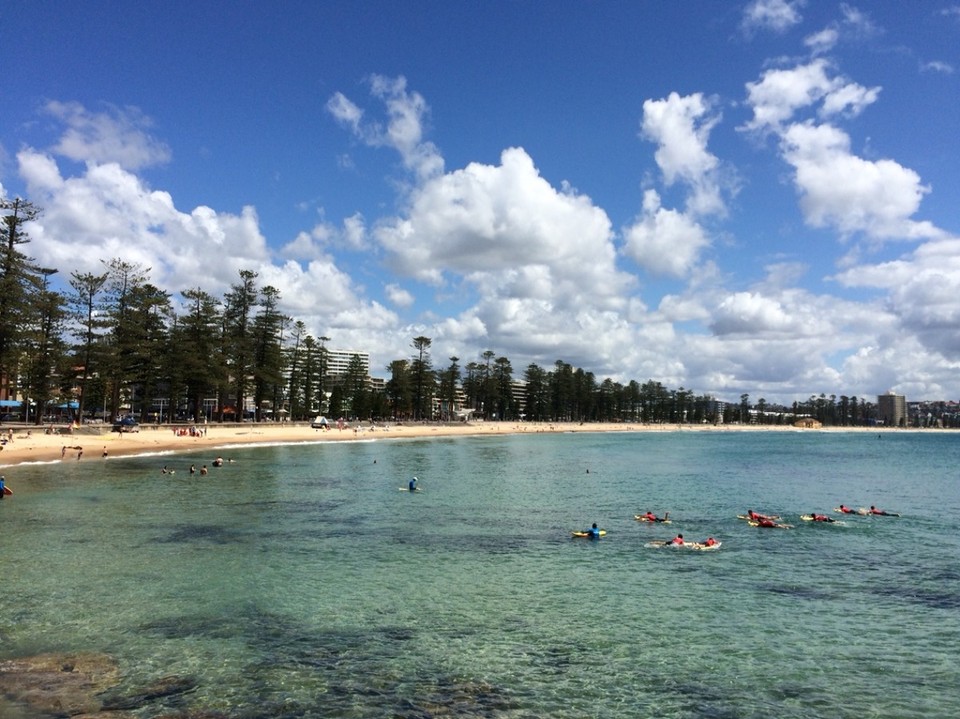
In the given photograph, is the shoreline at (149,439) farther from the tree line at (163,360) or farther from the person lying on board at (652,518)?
the person lying on board at (652,518)

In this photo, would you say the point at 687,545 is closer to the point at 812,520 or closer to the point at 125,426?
the point at 812,520

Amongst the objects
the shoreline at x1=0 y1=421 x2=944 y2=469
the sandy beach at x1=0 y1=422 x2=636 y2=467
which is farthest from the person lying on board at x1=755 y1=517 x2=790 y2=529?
the sandy beach at x1=0 y1=422 x2=636 y2=467

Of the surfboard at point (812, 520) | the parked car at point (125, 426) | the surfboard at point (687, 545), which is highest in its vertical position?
the parked car at point (125, 426)

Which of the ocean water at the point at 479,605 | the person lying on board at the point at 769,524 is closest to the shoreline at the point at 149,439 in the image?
the ocean water at the point at 479,605

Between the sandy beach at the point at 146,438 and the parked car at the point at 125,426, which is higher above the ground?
the parked car at the point at 125,426

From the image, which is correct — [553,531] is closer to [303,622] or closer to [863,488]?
[303,622]

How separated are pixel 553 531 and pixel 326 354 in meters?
89.3

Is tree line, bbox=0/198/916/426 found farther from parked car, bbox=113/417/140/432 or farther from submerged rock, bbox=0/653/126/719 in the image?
submerged rock, bbox=0/653/126/719

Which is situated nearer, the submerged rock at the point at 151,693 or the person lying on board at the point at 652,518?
the submerged rock at the point at 151,693

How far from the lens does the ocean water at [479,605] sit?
10.4 metres

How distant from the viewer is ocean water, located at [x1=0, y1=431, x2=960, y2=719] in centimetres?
1041

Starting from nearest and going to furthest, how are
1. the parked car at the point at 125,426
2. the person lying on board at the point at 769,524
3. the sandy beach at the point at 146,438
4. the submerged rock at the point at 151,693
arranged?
the submerged rock at the point at 151,693 < the person lying on board at the point at 769,524 < the sandy beach at the point at 146,438 < the parked car at the point at 125,426

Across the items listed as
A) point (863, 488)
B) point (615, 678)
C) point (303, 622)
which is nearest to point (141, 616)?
point (303, 622)

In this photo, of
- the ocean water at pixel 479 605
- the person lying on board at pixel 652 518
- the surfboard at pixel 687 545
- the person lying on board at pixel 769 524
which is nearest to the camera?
the ocean water at pixel 479 605
